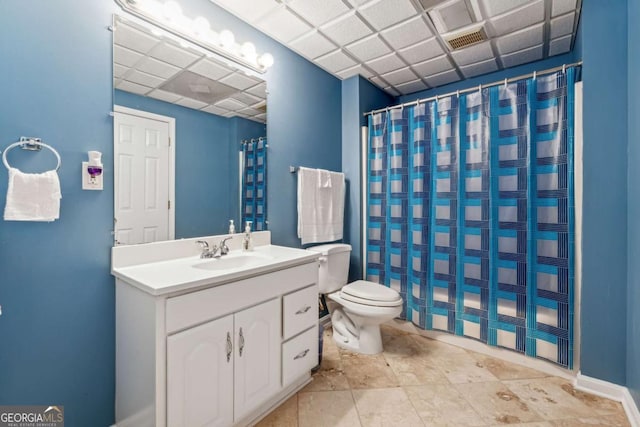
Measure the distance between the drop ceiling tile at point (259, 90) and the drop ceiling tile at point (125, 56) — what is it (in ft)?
2.14

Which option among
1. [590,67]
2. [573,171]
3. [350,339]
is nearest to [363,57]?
[590,67]

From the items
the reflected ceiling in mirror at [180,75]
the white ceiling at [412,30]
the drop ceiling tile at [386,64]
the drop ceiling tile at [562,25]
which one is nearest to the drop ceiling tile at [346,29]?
the white ceiling at [412,30]

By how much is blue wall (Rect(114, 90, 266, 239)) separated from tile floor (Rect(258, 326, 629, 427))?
1.11 meters

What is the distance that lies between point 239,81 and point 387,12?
1024 mm

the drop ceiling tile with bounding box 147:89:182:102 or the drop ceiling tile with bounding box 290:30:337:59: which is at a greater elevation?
the drop ceiling tile with bounding box 290:30:337:59

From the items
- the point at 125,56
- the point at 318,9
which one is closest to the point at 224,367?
the point at 125,56

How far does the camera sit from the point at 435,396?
155 cm

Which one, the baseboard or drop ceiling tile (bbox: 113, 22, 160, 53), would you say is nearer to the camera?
drop ceiling tile (bbox: 113, 22, 160, 53)

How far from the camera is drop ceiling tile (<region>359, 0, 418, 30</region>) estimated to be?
1.64 m

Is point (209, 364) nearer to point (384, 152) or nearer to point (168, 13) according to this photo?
point (168, 13)

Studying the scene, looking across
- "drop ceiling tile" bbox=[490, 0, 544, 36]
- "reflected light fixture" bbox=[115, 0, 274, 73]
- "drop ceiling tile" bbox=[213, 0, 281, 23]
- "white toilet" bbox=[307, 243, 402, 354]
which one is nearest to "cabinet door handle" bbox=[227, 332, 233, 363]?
"white toilet" bbox=[307, 243, 402, 354]

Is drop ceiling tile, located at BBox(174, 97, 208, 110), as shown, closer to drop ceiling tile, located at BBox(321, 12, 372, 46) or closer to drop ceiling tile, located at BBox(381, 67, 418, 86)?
drop ceiling tile, located at BBox(321, 12, 372, 46)

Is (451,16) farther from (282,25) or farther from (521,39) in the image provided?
(282,25)

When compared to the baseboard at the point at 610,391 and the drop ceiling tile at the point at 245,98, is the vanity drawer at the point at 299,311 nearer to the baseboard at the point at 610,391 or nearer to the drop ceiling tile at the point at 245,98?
the drop ceiling tile at the point at 245,98
